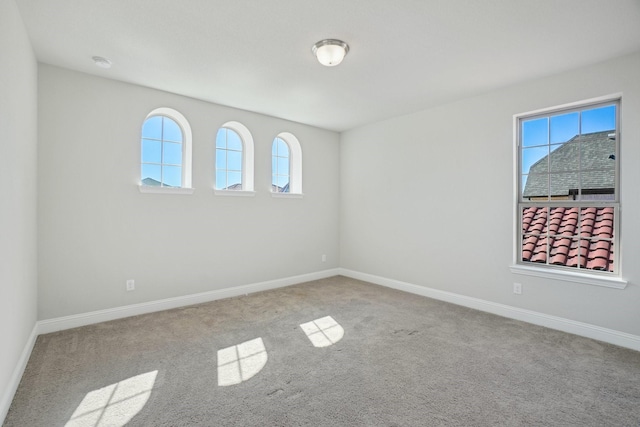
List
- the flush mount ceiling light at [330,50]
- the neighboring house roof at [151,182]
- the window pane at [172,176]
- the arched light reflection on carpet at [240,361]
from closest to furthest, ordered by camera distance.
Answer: the arched light reflection on carpet at [240,361]
the flush mount ceiling light at [330,50]
the neighboring house roof at [151,182]
the window pane at [172,176]

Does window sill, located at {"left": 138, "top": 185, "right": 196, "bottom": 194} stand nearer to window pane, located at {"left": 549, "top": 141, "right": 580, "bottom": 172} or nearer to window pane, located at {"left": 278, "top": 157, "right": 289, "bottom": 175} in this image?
window pane, located at {"left": 278, "top": 157, "right": 289, "bottom": 175}

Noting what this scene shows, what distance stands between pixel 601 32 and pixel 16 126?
4453 millimetres

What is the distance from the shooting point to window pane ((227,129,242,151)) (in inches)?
173

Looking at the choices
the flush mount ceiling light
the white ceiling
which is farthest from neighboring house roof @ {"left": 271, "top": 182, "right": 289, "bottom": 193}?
the flush mount ceiling light

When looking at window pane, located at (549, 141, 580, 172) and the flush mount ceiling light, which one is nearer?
the flush mount ceiling light

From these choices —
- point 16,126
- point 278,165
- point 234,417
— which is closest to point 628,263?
point 234,417

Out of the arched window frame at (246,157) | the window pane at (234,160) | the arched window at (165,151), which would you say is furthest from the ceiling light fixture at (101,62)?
the window pane at (234,160)

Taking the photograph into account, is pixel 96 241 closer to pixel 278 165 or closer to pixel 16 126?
pixel 16 126

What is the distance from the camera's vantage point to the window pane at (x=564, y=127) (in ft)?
10.3

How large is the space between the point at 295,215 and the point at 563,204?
3.47 meters

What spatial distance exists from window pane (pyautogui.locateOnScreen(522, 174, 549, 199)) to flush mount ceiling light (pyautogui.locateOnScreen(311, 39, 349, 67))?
251 cm

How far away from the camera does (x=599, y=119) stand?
9.85ft

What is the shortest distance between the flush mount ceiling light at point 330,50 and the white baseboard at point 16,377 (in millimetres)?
3197

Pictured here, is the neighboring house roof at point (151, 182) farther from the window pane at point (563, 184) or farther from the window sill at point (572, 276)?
the window pane at point (563, 184)
